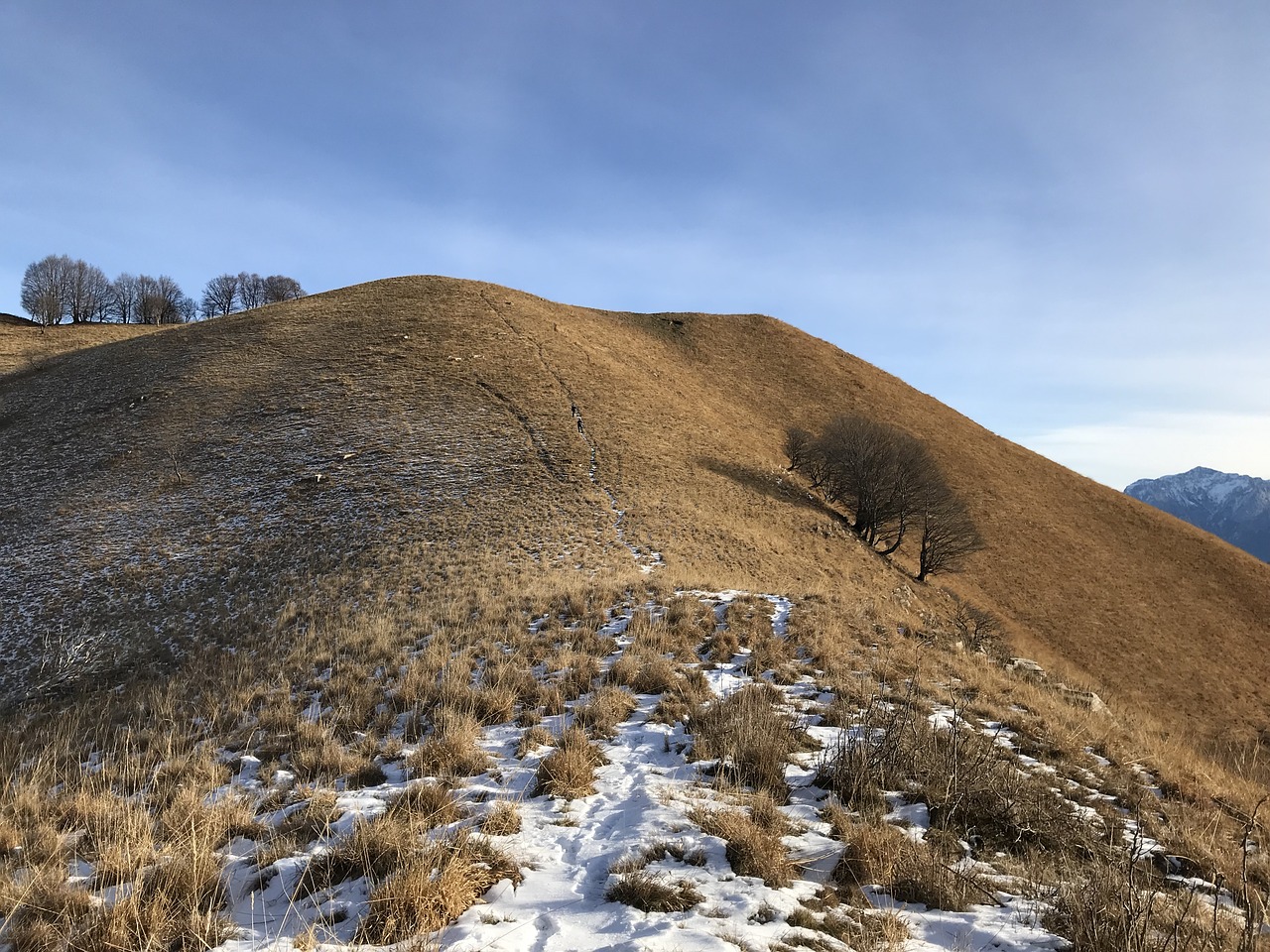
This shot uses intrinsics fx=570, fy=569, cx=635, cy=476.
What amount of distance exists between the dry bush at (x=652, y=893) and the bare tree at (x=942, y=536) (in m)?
30.6

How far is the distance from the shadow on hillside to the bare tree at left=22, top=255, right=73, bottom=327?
261 feet

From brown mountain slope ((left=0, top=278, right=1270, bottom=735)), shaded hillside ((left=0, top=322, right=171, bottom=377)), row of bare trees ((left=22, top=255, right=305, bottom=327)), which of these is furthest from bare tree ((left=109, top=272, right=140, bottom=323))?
brown mountain slope ((left=0, top=278, right=1270, bottom=735))

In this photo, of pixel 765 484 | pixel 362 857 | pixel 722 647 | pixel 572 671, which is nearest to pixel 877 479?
pixel 765 484

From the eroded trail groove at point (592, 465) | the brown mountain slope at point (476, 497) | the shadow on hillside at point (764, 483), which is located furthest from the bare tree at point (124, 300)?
the shadow on hillside at point (764, 483)

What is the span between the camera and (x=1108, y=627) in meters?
30.3

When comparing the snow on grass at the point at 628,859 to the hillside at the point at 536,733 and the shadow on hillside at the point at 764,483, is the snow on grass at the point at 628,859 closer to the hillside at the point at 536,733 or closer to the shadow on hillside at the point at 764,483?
the hillside at the point at 536,733

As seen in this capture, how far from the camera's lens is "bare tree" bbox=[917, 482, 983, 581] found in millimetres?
30141

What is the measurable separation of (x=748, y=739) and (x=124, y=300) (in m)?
111

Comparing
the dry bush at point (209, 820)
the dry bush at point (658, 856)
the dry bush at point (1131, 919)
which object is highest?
the dry bush at point (1131, 919)

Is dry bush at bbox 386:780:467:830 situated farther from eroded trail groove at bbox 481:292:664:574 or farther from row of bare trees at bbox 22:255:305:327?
row of bare trees at bbox 22:255:305:327

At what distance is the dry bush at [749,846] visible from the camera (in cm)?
368

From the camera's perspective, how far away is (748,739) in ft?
17.8

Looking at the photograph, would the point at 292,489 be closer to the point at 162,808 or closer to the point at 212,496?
the point at 212,496

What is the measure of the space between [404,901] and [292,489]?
81.4 feet
